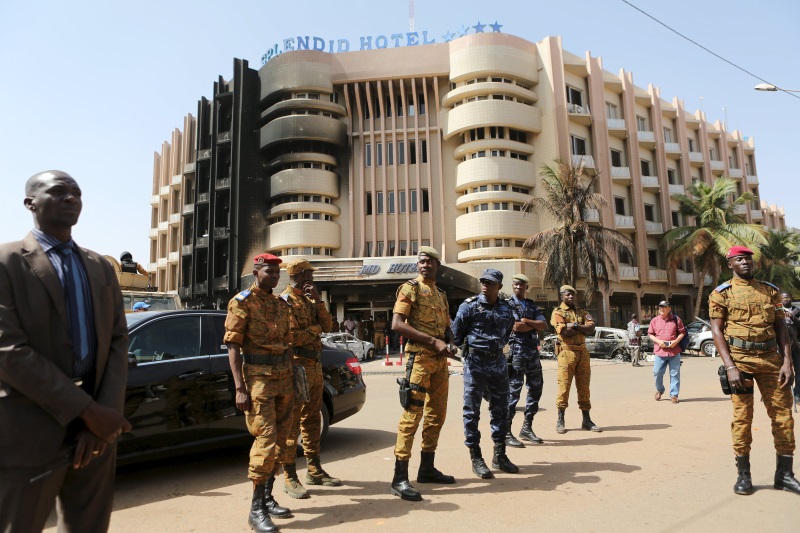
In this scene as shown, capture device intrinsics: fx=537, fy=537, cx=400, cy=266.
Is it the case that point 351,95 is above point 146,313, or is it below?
above

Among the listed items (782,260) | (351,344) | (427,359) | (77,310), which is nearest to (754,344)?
(427,359)

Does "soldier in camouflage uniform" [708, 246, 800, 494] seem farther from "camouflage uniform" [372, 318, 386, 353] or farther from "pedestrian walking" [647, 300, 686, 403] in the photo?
"camouflage uniform" [372, 318, 386, 353]

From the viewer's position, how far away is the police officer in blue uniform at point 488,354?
5016 millimetres

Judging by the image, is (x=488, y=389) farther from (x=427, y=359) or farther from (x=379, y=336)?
(x=379, y=336)

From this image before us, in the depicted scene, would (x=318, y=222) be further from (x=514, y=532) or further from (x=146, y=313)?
(x=514, y=532)

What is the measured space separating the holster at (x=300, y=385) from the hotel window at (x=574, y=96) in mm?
35099

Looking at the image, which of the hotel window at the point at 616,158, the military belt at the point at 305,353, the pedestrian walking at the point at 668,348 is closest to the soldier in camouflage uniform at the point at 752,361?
the military belt at the point at 305,353

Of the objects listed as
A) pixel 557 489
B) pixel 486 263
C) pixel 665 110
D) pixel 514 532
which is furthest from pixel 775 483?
pixel 665 110

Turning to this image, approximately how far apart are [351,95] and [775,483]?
35625 millimetres

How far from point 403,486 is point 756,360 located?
9.78 feet

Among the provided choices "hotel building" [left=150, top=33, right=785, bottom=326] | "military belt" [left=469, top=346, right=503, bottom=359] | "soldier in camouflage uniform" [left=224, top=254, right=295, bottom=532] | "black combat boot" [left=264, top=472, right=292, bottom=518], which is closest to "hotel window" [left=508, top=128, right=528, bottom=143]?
"hotel building" [left=150, top=33, right=785, bottom=326]

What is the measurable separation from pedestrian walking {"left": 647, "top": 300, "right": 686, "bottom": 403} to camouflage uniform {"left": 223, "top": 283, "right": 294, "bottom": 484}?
730 centimetres

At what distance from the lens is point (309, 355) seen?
189 inches

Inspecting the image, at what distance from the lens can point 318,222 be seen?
34.8m
